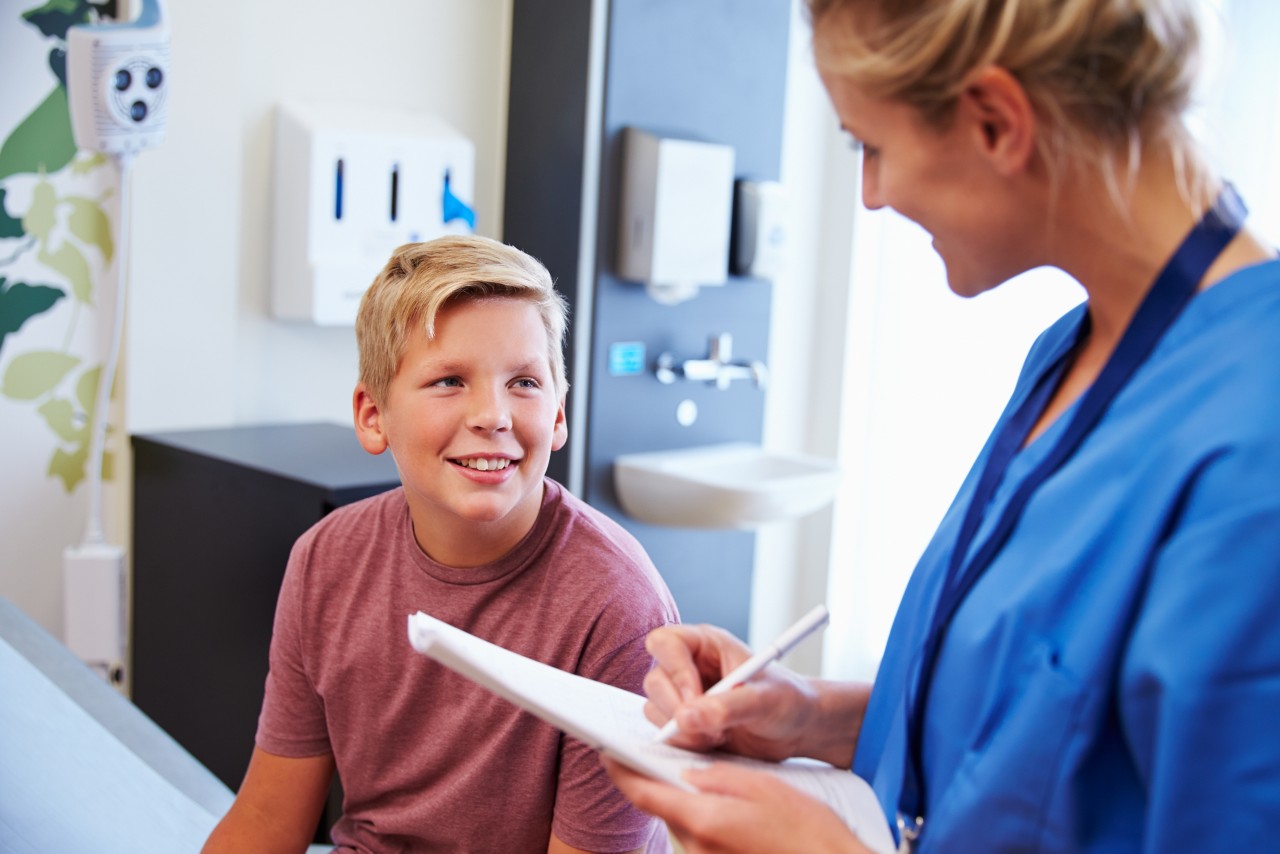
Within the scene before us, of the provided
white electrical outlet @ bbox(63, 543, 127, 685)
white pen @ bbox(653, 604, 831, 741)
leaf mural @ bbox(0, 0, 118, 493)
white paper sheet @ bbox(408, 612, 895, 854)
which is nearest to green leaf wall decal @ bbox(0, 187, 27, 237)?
leaf mural @ bbox(0, 0, 118, 493)

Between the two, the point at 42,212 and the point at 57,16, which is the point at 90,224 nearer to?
the point at 42,212

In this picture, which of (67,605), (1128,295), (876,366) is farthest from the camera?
(876,366)

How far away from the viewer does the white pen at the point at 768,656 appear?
3.01 ft

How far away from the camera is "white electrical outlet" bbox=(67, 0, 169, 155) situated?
2.05 m

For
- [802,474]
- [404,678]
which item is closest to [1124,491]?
[404,678]

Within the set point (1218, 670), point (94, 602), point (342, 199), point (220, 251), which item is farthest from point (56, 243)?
point (1218, 670)

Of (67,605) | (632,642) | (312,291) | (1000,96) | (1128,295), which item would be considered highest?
(1000,96)

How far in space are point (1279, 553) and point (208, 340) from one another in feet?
7.21

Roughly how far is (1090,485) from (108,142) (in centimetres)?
185

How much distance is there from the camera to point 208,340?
248 centimetres

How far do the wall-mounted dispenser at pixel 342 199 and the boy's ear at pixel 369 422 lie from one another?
1211 millimetres

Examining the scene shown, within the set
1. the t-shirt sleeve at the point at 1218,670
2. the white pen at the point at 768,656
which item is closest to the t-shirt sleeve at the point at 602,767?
the white pen at the point at 768,656

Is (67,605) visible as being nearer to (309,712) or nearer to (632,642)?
(309,712)

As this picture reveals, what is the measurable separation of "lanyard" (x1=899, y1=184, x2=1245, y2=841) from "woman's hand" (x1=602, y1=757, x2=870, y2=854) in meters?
0.07
